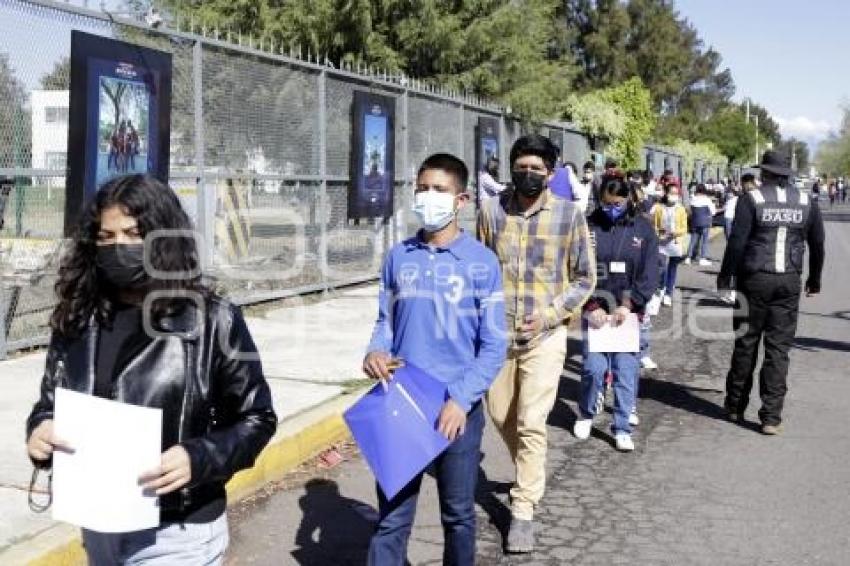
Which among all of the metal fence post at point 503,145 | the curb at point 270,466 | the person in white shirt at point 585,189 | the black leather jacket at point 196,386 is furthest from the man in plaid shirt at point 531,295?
the metal fence post at point 503,145

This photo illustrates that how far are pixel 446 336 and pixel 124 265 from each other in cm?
151

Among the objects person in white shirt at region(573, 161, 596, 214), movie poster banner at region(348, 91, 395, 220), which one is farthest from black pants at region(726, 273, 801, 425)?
movie poster banner at region(348, 91, 395, 220)

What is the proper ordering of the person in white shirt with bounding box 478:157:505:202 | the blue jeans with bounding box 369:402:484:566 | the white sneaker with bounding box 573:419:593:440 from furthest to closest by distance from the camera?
the person in white shirt with bounding box 478:157:505:202, the white sneaker with bounding box 573:419:593:440, the blue jeans with bounding box 369:402:484:566

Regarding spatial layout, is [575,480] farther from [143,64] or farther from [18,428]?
[143,64]

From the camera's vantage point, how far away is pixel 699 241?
63.7 ft

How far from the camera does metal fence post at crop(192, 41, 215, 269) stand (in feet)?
29.4

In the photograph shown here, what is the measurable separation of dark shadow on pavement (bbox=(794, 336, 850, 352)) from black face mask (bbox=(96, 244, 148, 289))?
29.9 feet

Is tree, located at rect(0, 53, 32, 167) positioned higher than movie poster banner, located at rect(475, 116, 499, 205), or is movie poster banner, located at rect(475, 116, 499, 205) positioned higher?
movie poster banner, located at rect(475, 116, 499, 205)

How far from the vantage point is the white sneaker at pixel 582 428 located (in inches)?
258

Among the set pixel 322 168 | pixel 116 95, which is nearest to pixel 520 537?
pixel 116 95

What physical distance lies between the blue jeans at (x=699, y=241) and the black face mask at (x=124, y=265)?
17.7 metres

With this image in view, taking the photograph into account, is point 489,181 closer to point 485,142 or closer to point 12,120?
point 485,142

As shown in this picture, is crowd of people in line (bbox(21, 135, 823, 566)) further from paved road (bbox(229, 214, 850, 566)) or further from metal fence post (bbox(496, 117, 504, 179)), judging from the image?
metal fence post (bbox(496, 117, 504, 179))

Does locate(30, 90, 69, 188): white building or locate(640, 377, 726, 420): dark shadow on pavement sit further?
locate(640, 377, 726, 420): dark shadow on pavement
